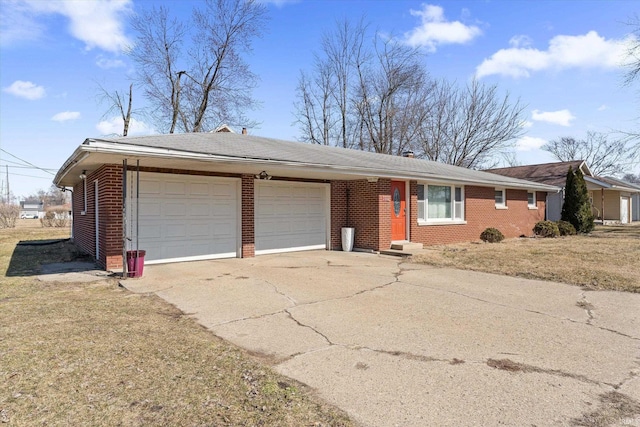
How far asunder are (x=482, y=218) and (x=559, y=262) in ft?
20.6

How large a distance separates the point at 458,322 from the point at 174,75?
2858 centimetres

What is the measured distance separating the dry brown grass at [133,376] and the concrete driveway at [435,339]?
33cm

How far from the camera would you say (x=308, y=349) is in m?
4.02

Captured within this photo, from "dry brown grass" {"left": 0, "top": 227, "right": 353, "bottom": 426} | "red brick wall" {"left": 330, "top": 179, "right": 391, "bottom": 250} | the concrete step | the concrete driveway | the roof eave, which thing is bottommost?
the concrete driveway

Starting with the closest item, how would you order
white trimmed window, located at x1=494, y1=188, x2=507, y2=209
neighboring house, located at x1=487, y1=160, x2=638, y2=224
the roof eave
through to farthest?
the roof eave → white trimmed window, located at x1=494, y1=188, x2=507, y2=209 → neighboring house, located at x1=487, y1=160, x2=638, y2=224

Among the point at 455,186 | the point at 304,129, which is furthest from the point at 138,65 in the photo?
the point at 455,186

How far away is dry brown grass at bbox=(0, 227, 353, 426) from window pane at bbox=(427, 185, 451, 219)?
10.7 m

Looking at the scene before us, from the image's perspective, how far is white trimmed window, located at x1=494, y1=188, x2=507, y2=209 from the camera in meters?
17.0

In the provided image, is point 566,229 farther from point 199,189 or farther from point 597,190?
point 199,189

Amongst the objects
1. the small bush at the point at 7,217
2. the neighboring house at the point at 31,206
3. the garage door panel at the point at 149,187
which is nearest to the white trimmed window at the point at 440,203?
the garage door panel at the point at 149,187

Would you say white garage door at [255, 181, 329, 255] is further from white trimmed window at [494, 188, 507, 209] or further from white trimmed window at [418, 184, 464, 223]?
white trimmed window at [494, 188, 507, 209]

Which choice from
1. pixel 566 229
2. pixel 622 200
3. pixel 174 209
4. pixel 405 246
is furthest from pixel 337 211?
pixel 622 200

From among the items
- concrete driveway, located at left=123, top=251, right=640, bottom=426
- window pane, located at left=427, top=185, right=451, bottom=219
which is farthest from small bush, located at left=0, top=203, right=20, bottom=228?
window pane, located at left=427, top=185, right=451, bottom=219

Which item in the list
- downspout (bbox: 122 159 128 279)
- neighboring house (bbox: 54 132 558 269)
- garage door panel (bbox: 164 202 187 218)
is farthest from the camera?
garage door panel (bbox: 164 202 187 218)
